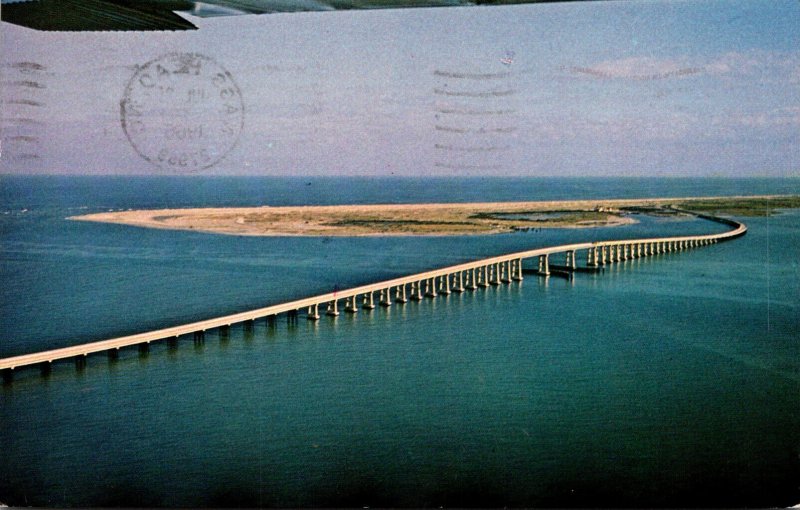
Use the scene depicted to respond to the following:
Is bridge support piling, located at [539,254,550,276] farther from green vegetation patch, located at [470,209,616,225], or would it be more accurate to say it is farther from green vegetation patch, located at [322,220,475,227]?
green vegetation patch, located at [470,209,616,225]

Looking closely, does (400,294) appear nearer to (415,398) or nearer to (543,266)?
(543,266)

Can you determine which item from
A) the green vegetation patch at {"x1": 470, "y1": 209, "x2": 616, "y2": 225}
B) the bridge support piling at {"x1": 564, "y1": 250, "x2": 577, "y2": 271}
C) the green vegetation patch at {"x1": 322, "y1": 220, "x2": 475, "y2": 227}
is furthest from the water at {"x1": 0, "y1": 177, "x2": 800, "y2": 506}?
the green vegetation patch at {"x1": 470, "y1": 209, "x2": 616, "y2": 225}

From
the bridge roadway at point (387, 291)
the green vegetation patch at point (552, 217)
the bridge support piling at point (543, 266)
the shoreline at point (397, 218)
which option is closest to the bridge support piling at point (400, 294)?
the bridge roadway at point (387, 291)

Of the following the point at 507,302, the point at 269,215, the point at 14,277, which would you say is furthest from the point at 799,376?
the point at 269,215

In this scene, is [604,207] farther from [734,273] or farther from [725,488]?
[725,488]

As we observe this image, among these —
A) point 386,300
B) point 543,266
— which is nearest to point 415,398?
point 386,300
